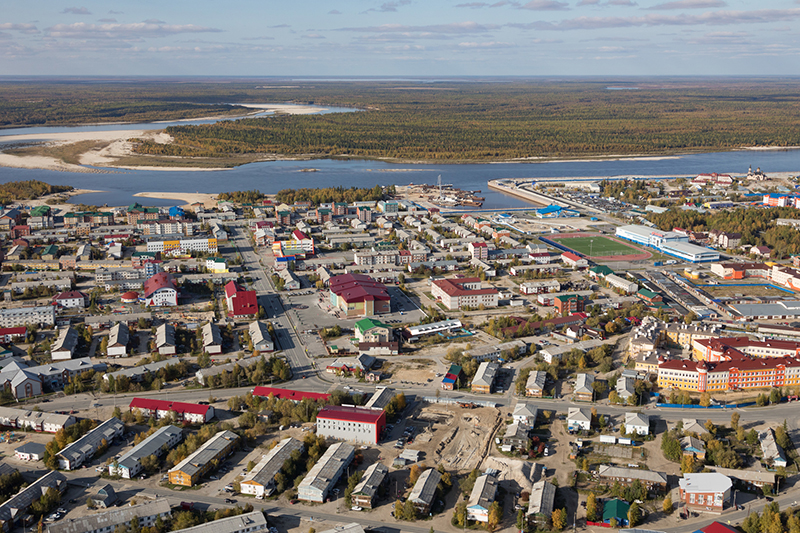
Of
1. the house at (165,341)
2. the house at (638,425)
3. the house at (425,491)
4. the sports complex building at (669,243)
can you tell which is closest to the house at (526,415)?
the house at (638,425)

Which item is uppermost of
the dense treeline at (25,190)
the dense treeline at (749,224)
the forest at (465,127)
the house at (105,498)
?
the forest at (465,127)

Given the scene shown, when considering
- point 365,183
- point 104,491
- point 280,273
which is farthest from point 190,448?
point 365,183

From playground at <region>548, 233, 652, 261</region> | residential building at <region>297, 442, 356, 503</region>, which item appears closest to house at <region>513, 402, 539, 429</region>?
residential building at <region>297, 442, 356, 503</region>

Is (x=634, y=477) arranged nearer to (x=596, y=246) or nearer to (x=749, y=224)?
(x=596, y=246)

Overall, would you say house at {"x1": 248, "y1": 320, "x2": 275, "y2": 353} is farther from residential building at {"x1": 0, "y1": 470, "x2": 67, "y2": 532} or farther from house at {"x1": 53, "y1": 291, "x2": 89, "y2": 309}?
residential building at {"x1": 0, "y1": 470, "x2": 67, "y2": 532}

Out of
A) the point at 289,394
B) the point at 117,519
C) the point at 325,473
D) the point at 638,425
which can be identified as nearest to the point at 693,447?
the point at 638,425

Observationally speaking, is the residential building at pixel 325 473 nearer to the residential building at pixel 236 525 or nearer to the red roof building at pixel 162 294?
the residential building at pixel 236 525

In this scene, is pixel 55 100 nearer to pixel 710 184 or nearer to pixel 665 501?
pixel 710 184
